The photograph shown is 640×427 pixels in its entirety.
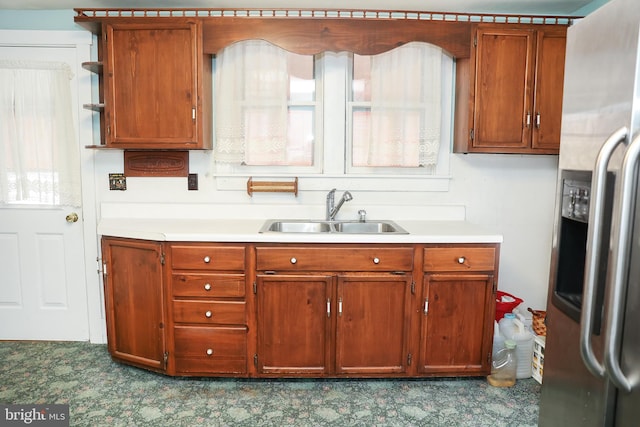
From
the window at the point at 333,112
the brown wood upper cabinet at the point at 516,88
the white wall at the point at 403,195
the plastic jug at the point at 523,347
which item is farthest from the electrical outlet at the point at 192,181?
the plastic jug at the point at 523,347

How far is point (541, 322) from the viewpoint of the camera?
2791mm

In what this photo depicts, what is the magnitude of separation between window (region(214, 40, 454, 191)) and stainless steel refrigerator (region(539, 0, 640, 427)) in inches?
64.3

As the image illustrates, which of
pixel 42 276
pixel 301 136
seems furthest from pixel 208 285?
pixel 42 276

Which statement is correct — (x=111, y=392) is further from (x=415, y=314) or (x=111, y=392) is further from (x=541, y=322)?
(x=541, y=322)

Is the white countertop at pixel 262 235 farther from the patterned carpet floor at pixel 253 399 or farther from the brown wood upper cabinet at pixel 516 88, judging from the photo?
the patterned carpet floor at pixel 253 399

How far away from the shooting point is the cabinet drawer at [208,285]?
2543mm

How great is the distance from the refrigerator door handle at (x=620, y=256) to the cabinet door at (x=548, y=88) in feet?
6.29

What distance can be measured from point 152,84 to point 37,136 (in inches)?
38.1

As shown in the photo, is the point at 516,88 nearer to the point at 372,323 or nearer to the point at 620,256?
the point at 372,323

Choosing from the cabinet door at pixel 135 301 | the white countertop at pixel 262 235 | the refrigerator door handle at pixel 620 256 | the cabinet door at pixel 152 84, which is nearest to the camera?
the refrigerator door handle at pixel 620 256

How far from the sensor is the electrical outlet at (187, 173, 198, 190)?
3.09m

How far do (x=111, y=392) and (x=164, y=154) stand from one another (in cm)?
146

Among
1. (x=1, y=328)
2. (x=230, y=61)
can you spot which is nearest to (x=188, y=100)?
(x=230, y=61)

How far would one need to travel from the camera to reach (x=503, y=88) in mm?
2766
